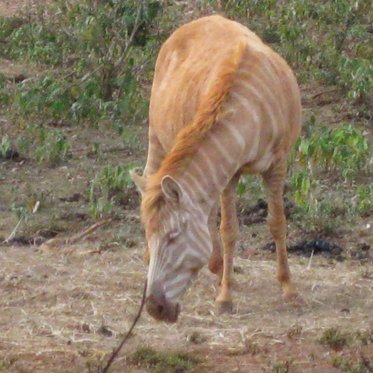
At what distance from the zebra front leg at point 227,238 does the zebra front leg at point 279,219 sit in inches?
8.2

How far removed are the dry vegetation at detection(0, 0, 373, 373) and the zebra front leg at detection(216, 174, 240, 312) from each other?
103 millimetres

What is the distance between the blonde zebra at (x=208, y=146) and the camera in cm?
592

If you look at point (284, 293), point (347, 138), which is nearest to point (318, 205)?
point (347, 138)

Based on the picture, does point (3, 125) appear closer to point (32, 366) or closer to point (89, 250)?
point (89, 250)

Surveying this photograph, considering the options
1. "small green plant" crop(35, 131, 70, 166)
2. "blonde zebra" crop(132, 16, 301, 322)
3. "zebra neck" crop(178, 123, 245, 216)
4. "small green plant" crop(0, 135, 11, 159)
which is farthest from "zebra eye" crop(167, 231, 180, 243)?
"small green plant" crop(0, 135, 11, 159)

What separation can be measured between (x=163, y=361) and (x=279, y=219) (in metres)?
1.43

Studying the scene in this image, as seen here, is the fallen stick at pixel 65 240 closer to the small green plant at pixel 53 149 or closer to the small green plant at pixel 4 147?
the small green plant at pixel 53 149

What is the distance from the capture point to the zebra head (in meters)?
5.83

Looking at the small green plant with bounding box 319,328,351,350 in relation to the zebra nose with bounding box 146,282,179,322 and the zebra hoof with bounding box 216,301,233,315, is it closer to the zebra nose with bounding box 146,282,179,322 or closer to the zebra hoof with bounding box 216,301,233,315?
the zebra hoof with bounding box 216,301,233,315

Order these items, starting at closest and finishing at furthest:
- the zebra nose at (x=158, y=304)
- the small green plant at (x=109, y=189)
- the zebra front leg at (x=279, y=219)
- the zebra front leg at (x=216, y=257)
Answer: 1. the zebra nose at (x=158, y=304)
2. the zebra front leg at (x=279, y=219)
3. the zebra front leg at (x=216, y=257)
4. the small green plant at (x=109, y=189)

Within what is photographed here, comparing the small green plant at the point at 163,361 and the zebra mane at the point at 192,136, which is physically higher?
the zebra mane at the point at 192,136

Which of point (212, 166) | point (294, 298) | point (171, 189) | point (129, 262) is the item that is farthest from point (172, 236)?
point (129, 262)

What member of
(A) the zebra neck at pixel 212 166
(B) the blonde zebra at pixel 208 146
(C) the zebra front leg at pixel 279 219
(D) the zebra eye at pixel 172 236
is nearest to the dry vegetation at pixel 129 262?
(C) the zebra front leg at pixel 279 219

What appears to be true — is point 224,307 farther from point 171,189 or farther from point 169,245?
point 171,189
